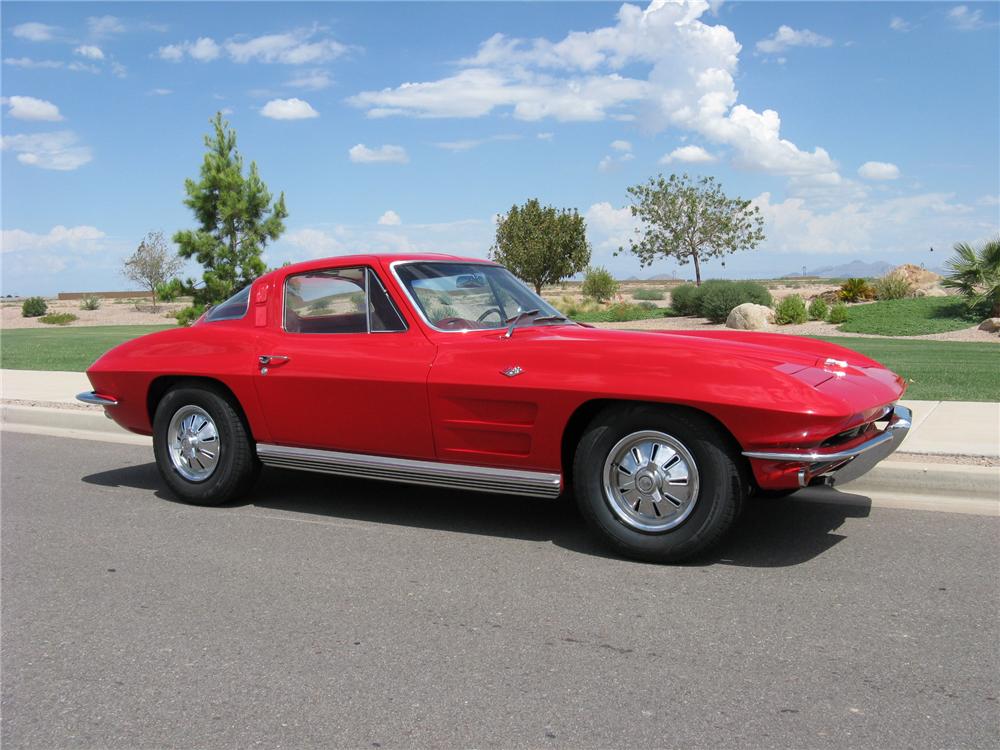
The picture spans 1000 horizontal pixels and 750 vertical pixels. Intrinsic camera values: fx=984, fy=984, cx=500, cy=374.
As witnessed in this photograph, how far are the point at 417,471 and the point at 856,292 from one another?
27390mm

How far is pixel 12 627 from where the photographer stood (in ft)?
13.9

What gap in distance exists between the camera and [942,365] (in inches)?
522

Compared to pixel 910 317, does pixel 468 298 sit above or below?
above

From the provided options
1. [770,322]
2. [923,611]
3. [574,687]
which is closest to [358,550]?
[574,687]

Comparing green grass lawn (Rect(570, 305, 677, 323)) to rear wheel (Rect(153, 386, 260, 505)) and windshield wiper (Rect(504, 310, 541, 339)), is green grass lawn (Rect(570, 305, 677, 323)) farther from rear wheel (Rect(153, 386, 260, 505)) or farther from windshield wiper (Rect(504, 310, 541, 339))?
windshield wiper (Rect(504, 310, 541, 339))

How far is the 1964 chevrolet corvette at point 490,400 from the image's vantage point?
4695 mm

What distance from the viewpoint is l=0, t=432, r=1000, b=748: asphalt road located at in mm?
3242

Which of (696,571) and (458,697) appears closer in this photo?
(458,697)

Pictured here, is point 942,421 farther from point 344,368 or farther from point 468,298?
point 344,368

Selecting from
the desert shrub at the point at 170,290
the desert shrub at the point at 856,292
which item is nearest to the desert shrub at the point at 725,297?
the desert shrub at the point at 856,292

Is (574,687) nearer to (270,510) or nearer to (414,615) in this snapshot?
(414,615)

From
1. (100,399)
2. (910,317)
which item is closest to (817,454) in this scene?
(100,399)

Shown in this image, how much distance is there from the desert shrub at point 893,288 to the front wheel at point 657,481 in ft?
88.5

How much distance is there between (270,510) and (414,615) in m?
2.35
